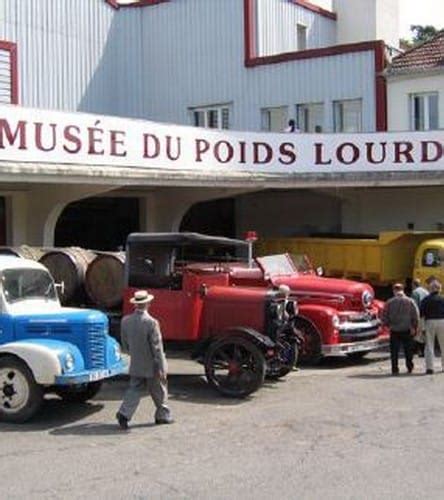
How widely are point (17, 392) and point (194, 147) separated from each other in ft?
A: 36.8

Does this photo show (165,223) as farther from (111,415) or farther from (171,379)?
(111,415)

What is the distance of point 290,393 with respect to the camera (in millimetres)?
12812

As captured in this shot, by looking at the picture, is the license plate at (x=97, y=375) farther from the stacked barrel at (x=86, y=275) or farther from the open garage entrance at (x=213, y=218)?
the open garage entrance at (x=213, y=218)

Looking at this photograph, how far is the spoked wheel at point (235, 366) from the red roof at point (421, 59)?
580 inches

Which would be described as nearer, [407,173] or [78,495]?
[78,495]

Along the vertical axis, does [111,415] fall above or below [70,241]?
below

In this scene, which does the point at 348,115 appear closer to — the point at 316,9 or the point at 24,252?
the point at 316,9

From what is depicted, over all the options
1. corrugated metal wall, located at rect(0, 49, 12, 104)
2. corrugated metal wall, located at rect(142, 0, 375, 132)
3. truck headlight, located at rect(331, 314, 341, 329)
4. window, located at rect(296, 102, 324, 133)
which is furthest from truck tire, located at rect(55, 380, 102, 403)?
window, located at rect(296, 102, 324, 133)

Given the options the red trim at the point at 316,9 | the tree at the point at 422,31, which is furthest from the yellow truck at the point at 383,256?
the tree at the point at 422,31

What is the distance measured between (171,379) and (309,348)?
2.50m

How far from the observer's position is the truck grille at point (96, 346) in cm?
1116

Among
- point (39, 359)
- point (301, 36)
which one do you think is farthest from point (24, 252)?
point (301, 36)

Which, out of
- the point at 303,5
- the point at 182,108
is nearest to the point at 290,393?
the point at 182,108

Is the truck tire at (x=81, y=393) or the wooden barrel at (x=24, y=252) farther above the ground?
the wooden barrel at (x=24, y=252)
